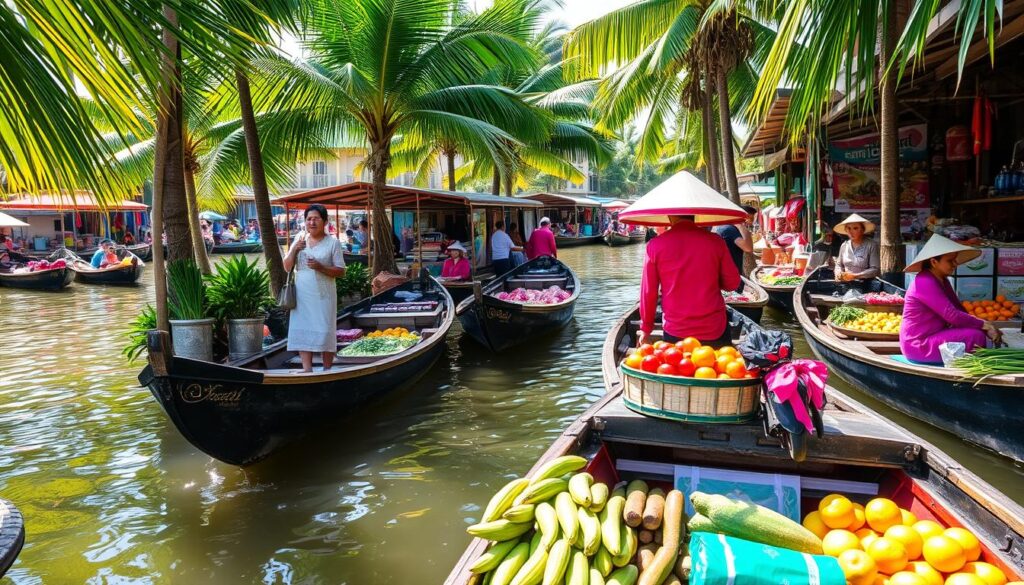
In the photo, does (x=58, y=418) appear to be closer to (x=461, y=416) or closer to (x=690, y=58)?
(x=461, y=416)

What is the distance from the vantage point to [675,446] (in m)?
3.65

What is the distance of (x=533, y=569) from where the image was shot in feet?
7.97

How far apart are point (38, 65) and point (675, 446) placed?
314 centimetres

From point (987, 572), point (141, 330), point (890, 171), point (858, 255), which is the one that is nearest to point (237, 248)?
point (141, 330)

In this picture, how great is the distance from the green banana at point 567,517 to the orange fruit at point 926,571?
1.22 m

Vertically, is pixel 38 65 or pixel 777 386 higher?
pixel 38 65

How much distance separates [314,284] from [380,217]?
674 centimetres

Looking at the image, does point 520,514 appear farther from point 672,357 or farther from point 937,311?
point 937,311

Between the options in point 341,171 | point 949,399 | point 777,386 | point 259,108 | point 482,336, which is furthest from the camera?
point 341,171

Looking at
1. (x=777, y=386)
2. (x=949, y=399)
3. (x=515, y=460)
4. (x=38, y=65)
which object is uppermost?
(x=38, y=65)

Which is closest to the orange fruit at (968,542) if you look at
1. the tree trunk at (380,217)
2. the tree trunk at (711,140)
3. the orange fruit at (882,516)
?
the orange fruit at (882,516)

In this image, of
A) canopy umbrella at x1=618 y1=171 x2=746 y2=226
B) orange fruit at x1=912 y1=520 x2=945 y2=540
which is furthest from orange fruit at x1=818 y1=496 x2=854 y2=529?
canopy umbrella at x1=618 y1=171 x2=746 y2=226

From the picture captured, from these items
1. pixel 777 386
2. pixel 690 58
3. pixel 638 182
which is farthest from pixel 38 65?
pixel 638 182

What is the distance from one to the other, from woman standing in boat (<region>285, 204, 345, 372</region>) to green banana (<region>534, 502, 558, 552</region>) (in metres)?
3.89
